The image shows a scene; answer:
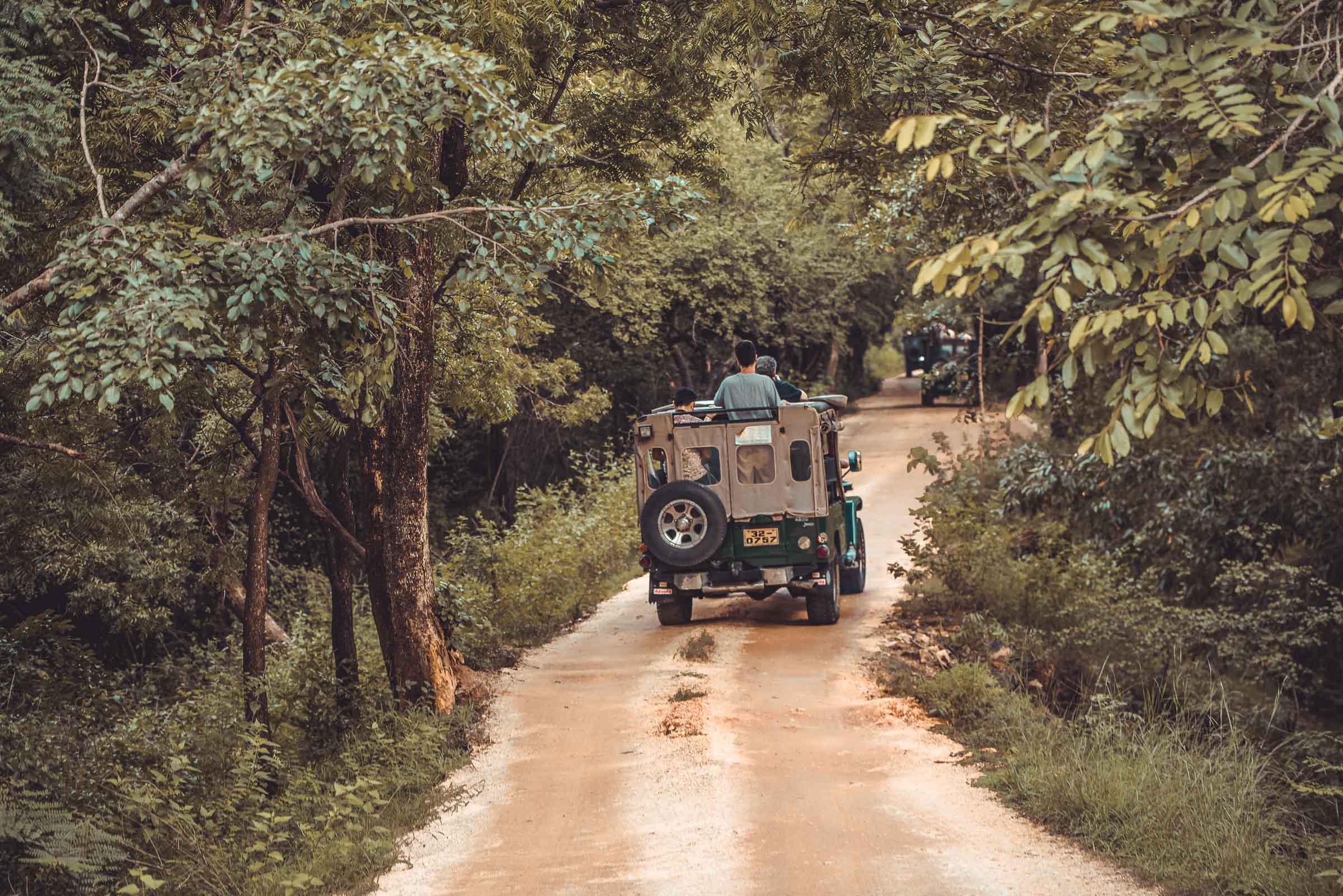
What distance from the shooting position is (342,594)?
1026 centimetres

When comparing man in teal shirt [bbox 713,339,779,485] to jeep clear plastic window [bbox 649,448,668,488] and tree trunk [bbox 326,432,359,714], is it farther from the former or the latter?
tree trunk [bbox 326,432,359,714]

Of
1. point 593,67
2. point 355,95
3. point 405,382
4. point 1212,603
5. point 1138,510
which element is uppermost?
point 593,67

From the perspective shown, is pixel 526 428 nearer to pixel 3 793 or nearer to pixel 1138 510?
pixel 1138 510

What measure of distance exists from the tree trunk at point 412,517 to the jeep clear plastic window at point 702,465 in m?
3.24

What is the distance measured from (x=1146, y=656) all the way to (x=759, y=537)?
424cm

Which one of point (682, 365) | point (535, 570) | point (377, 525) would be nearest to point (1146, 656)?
point (535, 570)

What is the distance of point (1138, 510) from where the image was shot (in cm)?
1633

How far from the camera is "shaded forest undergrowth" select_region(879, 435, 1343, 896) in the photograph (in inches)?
264

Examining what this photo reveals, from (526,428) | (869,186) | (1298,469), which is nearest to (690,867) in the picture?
(869,186)

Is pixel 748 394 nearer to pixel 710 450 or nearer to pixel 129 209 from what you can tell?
pixel 710 450

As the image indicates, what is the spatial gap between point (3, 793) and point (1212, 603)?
555 inches

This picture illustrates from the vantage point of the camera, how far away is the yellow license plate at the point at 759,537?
38.9 feet

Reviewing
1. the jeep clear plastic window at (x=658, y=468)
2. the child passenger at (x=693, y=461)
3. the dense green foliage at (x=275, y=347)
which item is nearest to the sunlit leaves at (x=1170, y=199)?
the dense green foliage at (x=275, y=347)

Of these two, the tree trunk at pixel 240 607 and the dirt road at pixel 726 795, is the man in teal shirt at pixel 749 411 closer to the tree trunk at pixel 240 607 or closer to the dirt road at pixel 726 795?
the dirt road at pixel 726 795
